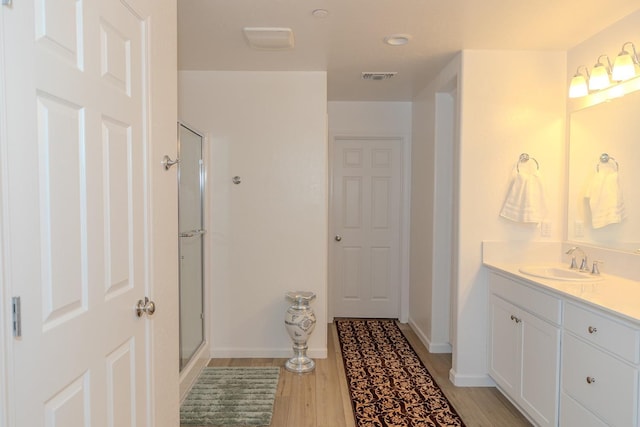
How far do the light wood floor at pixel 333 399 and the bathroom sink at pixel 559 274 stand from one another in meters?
0.90

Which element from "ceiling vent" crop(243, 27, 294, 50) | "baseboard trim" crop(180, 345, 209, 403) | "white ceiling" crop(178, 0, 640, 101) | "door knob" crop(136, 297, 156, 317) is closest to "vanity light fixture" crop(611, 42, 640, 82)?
"white ceiling" crop(178, 0, 640, 101)

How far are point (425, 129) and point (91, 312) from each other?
339cm

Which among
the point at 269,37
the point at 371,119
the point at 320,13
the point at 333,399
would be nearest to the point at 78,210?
the point at 320,13

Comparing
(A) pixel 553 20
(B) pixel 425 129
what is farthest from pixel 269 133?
(A) pixel 553 20

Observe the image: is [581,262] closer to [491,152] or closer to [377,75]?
[491,152]

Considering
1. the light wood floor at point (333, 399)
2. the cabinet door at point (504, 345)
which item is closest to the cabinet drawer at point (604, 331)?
the cabinet door at point (504, 345)

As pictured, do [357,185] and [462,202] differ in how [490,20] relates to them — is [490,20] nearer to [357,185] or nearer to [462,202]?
[462,202]

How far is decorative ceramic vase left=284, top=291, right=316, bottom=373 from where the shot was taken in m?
3.30

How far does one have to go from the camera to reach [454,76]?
3.12 metres

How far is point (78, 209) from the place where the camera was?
1.17m

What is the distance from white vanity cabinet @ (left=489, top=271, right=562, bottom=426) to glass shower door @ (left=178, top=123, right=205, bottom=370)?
85.6 inches

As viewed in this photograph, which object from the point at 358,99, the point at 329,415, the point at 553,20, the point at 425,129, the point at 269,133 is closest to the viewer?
the point at 553,20

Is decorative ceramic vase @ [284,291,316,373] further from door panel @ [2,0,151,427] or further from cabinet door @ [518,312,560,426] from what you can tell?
door panel @ [2,0,151,427]

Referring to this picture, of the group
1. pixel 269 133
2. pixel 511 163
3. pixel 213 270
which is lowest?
pixel 213 270
